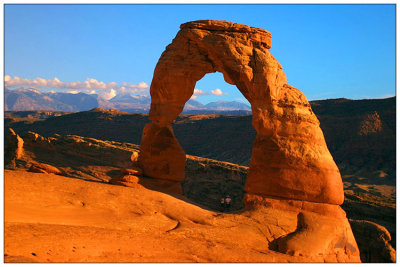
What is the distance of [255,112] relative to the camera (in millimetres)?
14297

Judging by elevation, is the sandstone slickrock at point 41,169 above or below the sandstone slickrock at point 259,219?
above

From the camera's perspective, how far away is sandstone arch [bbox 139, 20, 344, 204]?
13.6 meters

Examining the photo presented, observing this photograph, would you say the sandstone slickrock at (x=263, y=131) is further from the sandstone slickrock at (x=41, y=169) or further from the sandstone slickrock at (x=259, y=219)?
the sandstone slickrock at (x=41, y=169)

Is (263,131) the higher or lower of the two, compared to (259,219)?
higher

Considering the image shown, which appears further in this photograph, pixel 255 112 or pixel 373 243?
pixel 373 243

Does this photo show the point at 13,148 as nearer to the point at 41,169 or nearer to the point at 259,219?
the point at 41,169

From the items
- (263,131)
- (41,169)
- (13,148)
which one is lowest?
(13,148)

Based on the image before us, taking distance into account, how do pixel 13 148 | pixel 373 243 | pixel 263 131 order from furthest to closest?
pixel 13 148
pixel 373 243
pixel 263 131

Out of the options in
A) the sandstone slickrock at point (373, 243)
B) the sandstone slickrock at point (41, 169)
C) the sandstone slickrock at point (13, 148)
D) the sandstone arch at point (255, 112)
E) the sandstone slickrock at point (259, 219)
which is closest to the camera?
the sandstone slickrock at point (259, 219)

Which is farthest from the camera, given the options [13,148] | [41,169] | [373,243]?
[13,148]

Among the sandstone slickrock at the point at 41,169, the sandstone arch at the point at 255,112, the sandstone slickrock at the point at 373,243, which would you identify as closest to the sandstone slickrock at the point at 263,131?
the sandstone arch at the point at 255,112

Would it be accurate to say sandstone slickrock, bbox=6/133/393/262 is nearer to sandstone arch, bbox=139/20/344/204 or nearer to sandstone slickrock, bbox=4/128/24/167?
sandstone arch, bbox=139/20/344/204

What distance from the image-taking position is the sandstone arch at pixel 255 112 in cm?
1362

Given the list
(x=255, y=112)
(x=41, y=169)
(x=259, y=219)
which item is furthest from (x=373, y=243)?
(x=41, y=169)
